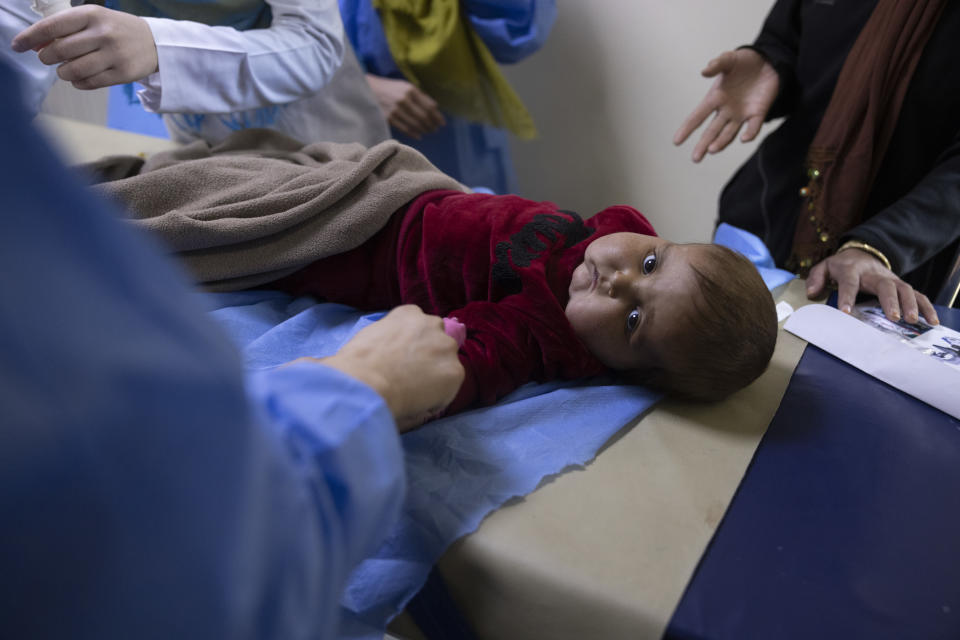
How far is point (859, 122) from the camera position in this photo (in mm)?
1123

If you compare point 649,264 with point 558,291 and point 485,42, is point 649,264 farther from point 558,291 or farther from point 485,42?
point 485,42

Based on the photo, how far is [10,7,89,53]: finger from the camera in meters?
0.73

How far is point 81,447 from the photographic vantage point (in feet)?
0.75

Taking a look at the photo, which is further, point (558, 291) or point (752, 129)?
point (752, 129)

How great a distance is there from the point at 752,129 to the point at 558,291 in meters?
0.59

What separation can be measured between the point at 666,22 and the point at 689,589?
1.71m

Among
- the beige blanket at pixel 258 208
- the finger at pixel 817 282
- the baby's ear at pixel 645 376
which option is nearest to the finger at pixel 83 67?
the beige blanket at pixel 258 208

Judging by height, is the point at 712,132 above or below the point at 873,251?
above

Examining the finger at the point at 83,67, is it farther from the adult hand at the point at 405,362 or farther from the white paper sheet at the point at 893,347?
the white paper sheet at the point at 893,347

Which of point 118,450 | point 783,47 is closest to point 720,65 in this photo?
point 783,47

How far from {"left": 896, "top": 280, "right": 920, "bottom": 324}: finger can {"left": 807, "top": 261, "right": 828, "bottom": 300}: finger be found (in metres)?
0.11

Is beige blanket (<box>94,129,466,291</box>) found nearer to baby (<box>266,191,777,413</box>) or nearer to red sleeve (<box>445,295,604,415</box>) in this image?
baby (<box>266,191,777,413</box>)

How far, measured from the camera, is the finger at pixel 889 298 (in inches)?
35.7

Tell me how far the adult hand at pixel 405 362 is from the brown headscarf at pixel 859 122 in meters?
0.93
